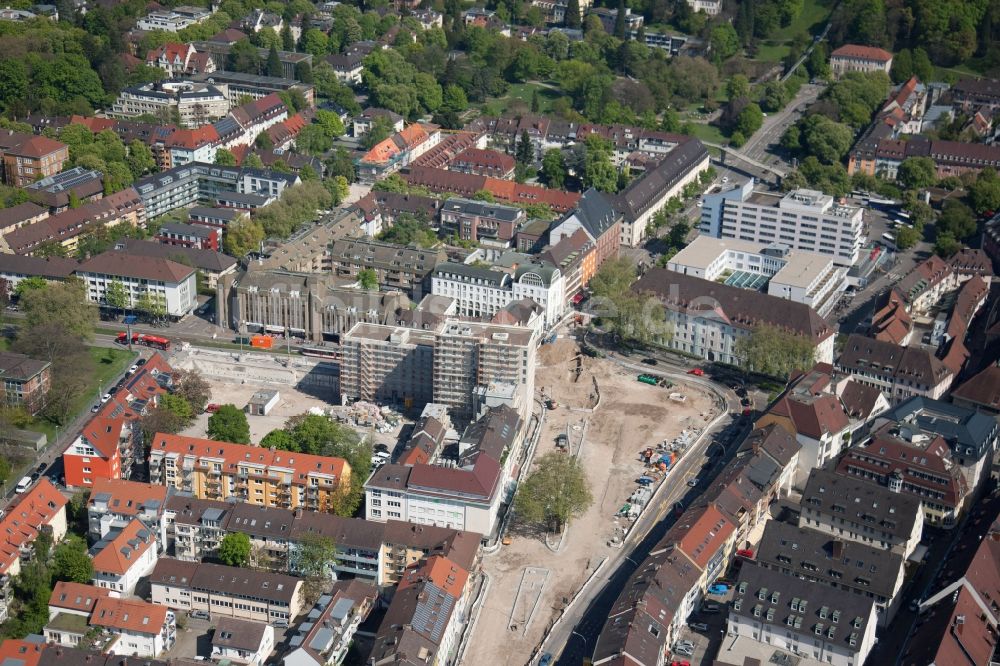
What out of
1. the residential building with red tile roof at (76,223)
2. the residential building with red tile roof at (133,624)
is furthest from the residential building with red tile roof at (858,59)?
the residential building with red tile roof at (133,624)

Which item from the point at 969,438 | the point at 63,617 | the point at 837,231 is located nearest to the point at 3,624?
the point at 63,617

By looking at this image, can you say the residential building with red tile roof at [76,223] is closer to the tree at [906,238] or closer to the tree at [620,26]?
the tree at [906,238]

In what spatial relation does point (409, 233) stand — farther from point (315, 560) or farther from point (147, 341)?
point (315, 560)

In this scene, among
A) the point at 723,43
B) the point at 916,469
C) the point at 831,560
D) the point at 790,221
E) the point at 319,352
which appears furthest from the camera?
the point at 723,43

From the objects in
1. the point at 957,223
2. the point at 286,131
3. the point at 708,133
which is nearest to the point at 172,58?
the point at 286,131

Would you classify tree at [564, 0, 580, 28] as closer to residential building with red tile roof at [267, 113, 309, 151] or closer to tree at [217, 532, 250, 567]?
residential building with red tile roof at [267, 113, 309, 151]
